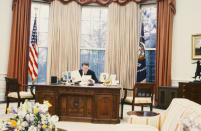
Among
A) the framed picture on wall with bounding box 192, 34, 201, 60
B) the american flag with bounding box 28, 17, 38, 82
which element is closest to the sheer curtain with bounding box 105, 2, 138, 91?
the framed picture on wall with bounding box 192, 34, 201, 60

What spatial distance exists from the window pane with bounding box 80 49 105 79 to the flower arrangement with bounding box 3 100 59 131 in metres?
5.94

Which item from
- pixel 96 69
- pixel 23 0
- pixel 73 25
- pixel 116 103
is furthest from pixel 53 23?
pixel 116 103

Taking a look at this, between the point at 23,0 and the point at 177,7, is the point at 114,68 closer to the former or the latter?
the point at 177,7

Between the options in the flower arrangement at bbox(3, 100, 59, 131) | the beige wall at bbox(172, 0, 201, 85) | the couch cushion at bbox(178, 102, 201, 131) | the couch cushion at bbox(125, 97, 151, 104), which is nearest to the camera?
the couch cushion at bbox(178, 102, 201, 131)

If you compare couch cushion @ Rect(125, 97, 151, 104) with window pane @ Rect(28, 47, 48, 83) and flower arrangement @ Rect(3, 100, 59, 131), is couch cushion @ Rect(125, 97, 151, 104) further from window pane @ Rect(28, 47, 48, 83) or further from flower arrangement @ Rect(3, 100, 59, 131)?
window pane @ Rect(28, 47, 48, 83)

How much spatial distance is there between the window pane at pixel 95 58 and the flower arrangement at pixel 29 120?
19.5 ft

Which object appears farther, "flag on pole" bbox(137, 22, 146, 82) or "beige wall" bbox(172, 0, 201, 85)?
"flag on pole" bbox(137, 22, 146, 82)

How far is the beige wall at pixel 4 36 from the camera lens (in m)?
6.94

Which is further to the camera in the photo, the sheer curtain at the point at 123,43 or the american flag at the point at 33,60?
the sheer curtain at the point at 123,43

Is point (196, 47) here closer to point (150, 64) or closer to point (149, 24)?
point (150, 64)

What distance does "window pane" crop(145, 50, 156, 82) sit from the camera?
7457 mm

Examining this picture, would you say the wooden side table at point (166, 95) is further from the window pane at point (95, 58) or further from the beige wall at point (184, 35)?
the window pane at point (95, 58)

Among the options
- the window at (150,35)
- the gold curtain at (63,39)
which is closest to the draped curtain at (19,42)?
the gold curtain at (63,39)

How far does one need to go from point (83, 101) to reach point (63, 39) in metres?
3.31
